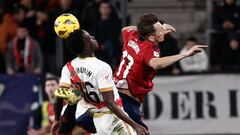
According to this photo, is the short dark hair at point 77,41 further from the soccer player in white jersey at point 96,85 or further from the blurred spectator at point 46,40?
the blurred spectator at point 46,40

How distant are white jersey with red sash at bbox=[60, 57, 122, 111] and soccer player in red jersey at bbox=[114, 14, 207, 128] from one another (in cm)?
57

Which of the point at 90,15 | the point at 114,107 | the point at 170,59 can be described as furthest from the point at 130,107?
the point at 90,15

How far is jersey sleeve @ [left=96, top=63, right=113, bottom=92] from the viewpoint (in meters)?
10.5

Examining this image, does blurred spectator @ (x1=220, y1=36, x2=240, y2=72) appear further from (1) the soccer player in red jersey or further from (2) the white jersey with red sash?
(2) the white jersey with red sash

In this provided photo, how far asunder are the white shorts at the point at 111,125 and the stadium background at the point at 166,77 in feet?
20.5

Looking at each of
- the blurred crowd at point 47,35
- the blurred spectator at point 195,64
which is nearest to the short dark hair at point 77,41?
the blurred crowd at point 47,35

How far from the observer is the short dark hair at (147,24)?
36.7 ft

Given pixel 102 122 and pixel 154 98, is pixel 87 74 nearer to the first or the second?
pixel 102 122

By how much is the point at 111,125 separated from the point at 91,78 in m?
0.59

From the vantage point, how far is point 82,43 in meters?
10.5

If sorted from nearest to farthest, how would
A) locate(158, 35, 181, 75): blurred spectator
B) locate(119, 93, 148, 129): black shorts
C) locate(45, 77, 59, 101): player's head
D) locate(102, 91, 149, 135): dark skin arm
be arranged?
locate(102, 91, 149, 135): dark skin arm
locate(119, 93, 148, 129): black shorts
locate(45, 77, 59, 101): player's head
locate(158, 35, 181, 75): blurred spectator

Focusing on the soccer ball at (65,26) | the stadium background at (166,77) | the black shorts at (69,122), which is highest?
the soccer ball at (65,26)

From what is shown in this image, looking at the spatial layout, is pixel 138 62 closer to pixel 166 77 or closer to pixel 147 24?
pixel 147 24

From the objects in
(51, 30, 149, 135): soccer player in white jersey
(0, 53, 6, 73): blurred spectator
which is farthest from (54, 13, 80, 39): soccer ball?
(0, 53, 6, 73): blurred spectator
